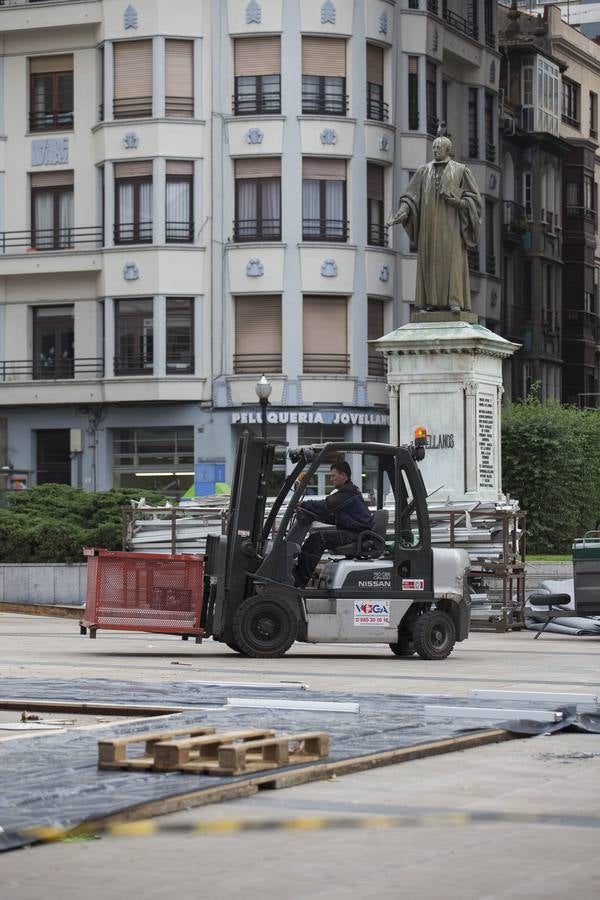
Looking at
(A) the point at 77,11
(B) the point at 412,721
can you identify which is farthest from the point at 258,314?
(B) the point at 412,721

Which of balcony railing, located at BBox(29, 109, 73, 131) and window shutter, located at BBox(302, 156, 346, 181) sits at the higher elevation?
balcony railing, located at BBox(29, 109, 73, 131)

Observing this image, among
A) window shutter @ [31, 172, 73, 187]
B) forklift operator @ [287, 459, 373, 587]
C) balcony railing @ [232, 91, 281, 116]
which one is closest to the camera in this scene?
forklift operator @ [287, 459, 373, 587]

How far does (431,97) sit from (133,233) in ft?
32.8

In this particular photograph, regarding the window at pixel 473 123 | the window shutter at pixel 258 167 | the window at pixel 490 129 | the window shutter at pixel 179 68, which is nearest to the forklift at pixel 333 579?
the window shutter at pixel 258 167

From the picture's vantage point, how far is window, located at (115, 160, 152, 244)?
53.8 meters

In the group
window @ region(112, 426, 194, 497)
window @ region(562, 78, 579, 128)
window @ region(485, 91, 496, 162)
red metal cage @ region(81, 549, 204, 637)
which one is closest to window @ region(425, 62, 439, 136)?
window @ region(485, 91, 496, 162)

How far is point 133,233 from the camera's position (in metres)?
53.9

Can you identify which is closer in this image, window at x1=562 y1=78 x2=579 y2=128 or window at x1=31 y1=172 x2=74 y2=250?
window at x1=31 y1=172 x2=74 y2=250

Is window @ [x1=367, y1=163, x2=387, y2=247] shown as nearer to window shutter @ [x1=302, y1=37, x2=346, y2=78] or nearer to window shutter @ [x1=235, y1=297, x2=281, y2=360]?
window shutter @ [x1=302, y1=37, x2=346, y2=78]

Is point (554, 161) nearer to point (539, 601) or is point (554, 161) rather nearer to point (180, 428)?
point (180, 428)

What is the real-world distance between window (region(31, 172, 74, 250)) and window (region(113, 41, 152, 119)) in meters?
2.85

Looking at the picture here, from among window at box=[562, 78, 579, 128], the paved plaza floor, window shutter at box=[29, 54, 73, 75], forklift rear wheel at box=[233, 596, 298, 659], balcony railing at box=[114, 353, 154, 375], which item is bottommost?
the paved plaza floor

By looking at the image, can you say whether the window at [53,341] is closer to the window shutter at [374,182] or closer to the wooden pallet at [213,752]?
the window shutter at [374,182]

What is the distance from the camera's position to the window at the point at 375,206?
2163 inches
